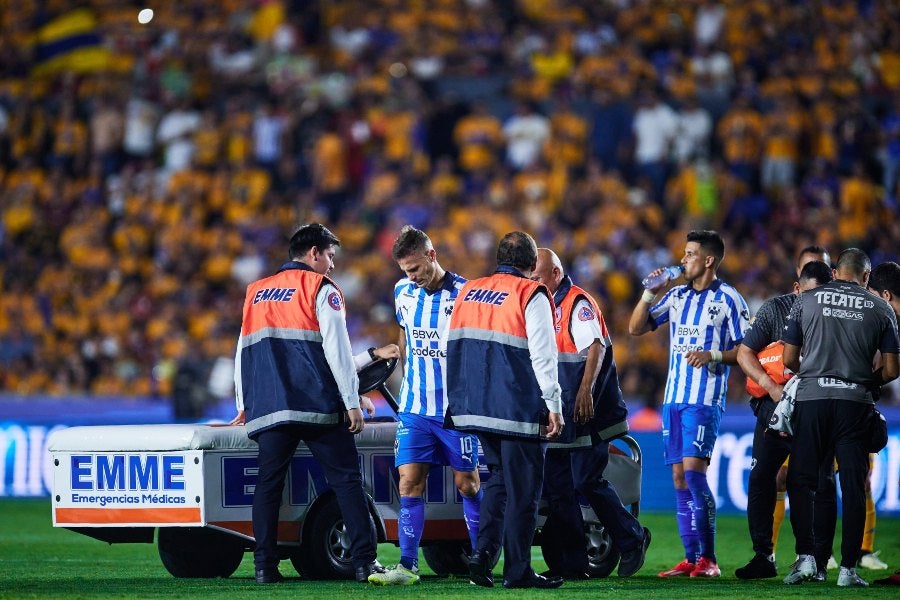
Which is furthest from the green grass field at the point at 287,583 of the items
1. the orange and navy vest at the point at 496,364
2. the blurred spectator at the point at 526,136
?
the blurred spectator at the point at 526,136

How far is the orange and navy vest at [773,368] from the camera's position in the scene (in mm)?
9445

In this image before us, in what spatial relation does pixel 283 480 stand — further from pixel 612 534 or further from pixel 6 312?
pixel 6 312

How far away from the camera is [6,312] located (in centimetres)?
2194

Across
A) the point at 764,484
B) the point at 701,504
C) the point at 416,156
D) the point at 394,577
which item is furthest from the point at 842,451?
the point at 416,156

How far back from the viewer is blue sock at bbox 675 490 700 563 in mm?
9531

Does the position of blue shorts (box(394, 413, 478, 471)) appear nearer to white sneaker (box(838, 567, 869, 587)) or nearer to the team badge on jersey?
the team badge on jersey

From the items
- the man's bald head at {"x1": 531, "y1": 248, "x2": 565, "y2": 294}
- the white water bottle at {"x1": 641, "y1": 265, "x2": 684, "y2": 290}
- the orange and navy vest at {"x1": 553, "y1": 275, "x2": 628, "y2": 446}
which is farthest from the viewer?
the white water bottle at {"x1": 641, "y1": 265, "x2": 684, "y2": 290}

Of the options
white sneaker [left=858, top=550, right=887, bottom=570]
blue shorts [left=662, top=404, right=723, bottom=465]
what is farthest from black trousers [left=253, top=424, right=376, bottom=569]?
white sneaker [left=858, top=550, right=887, bottom=570]

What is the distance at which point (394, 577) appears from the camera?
8258 millimetres

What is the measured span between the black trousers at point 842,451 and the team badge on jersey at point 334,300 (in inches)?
104

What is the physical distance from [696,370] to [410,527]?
2.31m

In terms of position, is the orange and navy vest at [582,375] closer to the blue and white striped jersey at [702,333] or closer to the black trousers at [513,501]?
the blue and white striped jersey at [702,333]

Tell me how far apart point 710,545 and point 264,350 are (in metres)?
3.09

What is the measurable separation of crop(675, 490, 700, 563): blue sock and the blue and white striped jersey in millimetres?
618
